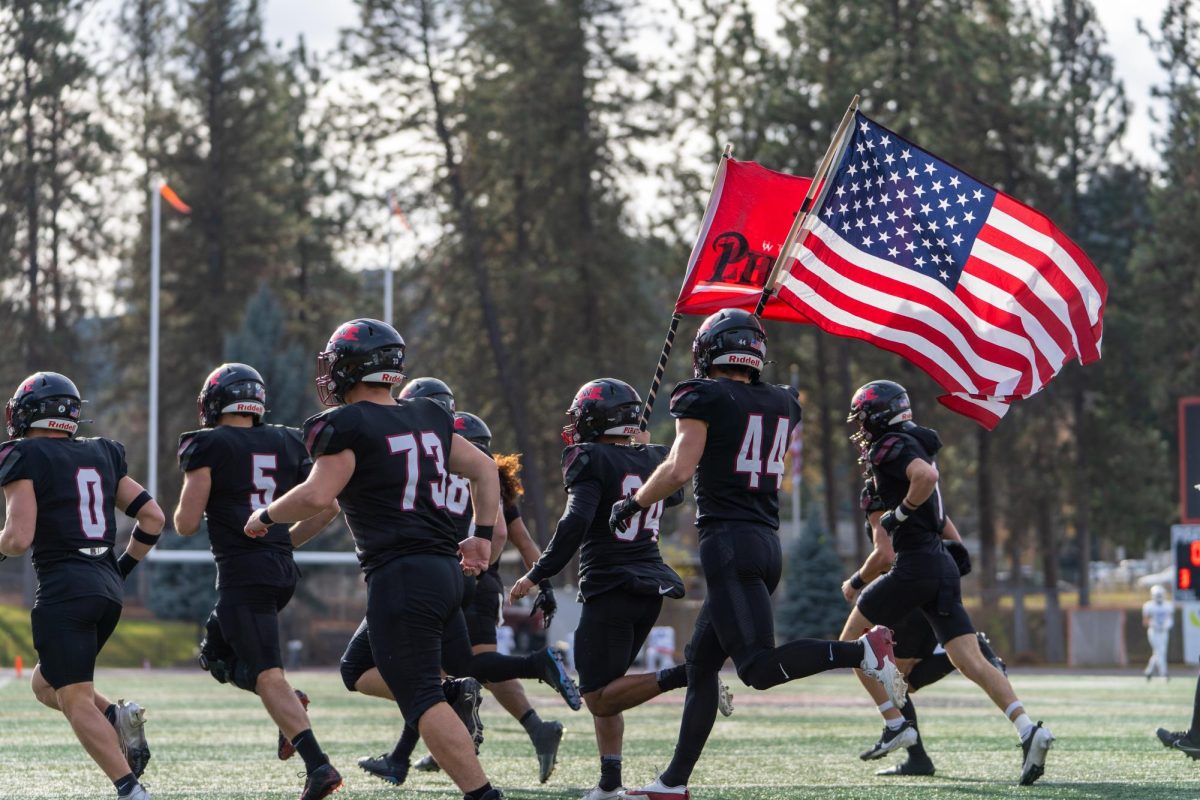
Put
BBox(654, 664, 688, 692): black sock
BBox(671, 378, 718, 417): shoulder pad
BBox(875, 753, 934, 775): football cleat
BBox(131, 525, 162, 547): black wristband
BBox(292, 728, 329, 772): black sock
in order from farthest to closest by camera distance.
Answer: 1. BBox(875, 753, 934, 775): football cleat
2. BBox(131, 525, 162, 547): black wristband
3. BBox(654, 664, 688, 692): black sock
4. BBox(292, 728, 329, 772): black sock
5. BBox(671, 378, 718, 417): shoulder pad

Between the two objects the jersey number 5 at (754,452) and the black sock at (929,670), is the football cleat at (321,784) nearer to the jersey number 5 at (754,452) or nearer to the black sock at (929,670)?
the jersey number 5 at (754,452)

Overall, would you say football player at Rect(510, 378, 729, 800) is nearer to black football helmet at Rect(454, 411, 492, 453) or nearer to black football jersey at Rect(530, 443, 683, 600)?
black football jersey at Rect(530, 443, 683, 600)

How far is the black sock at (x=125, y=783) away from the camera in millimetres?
8148

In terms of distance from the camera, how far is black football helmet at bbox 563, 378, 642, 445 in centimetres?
930

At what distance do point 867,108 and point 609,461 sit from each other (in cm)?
3535

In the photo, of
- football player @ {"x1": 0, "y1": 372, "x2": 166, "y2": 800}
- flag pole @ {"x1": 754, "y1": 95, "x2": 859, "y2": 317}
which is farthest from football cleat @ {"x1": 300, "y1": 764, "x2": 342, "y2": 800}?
flag pole @ {"x1": 754, "y1": 95, "x2": 859, "y2": 317}

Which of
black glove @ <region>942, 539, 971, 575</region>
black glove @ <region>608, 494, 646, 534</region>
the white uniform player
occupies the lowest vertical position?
the white uniform player

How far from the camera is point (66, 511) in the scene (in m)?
8.41

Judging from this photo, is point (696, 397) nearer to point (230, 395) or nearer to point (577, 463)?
point (577, 463)

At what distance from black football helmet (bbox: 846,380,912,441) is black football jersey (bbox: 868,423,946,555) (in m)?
0.07

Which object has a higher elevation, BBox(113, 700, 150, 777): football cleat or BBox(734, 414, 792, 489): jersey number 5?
BBox(734, 414, 792, 489): jersey number 5

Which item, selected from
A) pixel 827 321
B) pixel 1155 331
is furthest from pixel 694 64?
pixel 827 321

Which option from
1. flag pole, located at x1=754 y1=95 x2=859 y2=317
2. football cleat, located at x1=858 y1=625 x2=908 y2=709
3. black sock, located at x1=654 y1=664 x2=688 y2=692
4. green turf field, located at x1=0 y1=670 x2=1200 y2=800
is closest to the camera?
football cleat, located at x1=858 y1=625 x2=908 y2=709

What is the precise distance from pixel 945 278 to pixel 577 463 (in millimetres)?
2311
